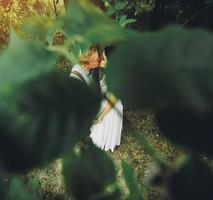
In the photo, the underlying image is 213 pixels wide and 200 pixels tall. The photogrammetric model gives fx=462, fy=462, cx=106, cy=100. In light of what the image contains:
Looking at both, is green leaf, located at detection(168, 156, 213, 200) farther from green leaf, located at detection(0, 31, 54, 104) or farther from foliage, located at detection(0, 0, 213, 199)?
green leaf, located at detection(0, 31, 54, 104)

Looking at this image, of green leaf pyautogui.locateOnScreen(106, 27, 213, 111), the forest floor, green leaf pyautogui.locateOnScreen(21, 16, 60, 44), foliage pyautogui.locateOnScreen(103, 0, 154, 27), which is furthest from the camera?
the forest floor

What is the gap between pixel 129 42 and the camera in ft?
0.95

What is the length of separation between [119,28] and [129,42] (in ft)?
0.08

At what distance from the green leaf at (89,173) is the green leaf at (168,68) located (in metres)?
0.10

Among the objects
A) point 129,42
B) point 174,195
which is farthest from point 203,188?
point 129,42

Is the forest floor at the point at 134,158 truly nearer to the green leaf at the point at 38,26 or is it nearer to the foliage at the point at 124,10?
the foliage at the point at 124,10

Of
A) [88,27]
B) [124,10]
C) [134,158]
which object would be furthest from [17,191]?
[134,158]

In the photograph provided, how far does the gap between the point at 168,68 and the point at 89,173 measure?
0.46ft

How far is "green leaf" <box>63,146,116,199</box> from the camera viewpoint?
37 cm

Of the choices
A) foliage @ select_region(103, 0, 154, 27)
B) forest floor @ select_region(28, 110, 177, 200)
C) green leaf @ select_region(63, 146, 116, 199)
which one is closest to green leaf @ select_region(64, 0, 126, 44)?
green leaf @ select_region(63, 146, 116, 199)

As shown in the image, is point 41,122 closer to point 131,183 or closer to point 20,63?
point 20,63

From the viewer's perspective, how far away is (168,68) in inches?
10.7

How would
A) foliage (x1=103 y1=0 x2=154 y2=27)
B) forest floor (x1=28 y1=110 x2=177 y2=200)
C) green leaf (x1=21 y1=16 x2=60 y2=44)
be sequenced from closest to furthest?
green leaf (x1=21 y1=16 x2=60 y2=44)
foliage (x1=103 y1=0 x2=154 y2=27)
forest floor (x1=28 y1=110 x2=177 y2=200)

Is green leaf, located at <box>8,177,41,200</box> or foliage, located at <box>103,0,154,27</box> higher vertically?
green leaf, located at <box>8,177,41,200</box>
